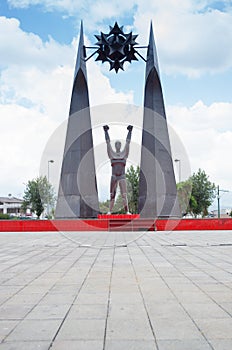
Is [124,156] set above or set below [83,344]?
above

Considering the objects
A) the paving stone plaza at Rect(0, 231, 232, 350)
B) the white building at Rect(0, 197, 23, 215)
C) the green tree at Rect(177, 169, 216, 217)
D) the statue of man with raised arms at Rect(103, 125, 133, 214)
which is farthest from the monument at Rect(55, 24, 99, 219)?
the white building at Rect(0, 197, 23, 215)

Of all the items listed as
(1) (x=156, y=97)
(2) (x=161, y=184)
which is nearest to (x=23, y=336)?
(2) (x=161, y=184)

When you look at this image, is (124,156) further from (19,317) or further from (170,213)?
(19,317)

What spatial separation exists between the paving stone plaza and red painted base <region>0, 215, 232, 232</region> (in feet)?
42.4

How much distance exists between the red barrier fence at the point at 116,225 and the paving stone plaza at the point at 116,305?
12.9 metres

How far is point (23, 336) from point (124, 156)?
1844 cm

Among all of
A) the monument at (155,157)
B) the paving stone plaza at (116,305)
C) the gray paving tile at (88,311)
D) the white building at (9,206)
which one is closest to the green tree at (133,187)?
the monument at (155,157)

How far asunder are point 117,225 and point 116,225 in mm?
57

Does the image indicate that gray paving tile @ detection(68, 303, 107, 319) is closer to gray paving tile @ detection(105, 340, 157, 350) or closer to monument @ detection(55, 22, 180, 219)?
gray paving tile @ detection(105, 340, 157, 350)

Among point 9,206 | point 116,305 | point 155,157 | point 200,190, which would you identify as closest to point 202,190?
point 200,190

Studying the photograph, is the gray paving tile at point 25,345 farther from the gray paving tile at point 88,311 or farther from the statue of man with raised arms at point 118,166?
the statue of man with raised arms at point 118,166

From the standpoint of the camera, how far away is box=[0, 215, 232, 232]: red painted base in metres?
21.1

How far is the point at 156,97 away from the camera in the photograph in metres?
24.5

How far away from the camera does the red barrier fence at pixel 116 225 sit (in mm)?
21141
